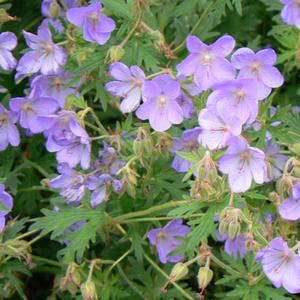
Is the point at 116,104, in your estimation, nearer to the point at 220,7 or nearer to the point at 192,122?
Result: the point at 192,122

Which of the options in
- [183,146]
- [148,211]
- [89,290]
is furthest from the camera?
[183,146]

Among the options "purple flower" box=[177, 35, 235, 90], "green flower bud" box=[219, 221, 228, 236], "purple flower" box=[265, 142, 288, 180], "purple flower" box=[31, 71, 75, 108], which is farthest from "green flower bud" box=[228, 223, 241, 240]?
"purple flower" box=[31, 71, 75, 108]

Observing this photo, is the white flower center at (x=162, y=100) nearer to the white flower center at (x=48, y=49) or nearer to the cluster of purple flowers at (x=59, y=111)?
the cluster of purple flowers at (x=59, y=111)

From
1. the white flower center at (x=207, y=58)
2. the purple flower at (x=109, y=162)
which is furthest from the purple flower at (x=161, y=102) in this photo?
the purple flower at (x=109, y=162)

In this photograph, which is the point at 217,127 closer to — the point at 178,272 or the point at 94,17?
the point at 178,272

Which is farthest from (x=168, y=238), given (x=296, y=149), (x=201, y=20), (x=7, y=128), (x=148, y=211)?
(x=201, y=20)

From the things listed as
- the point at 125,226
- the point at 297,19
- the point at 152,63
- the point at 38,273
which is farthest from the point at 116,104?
the point at 38,273
